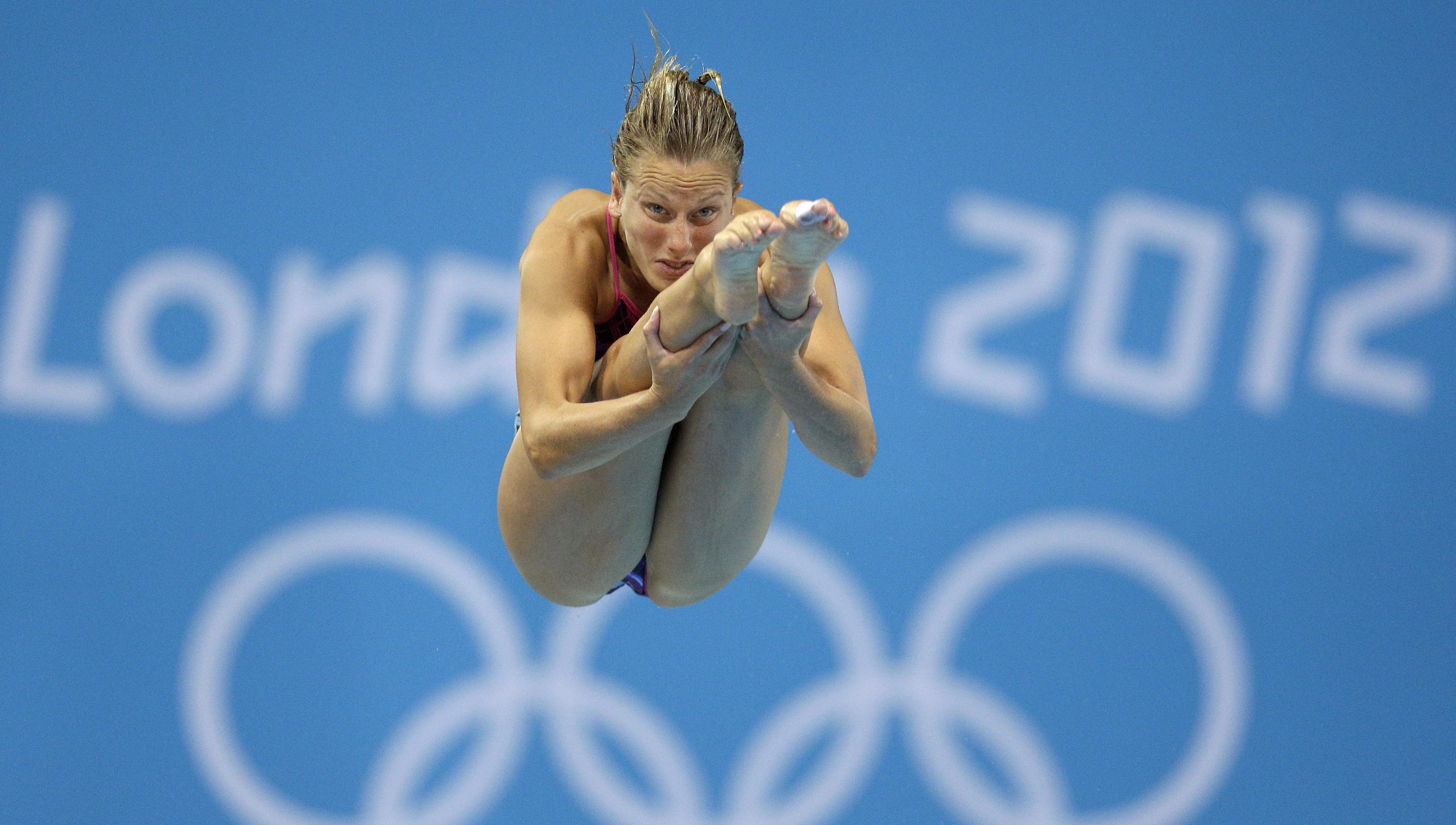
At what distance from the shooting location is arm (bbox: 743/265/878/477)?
2.40m

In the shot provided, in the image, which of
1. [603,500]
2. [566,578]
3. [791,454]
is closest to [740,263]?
[603,500]

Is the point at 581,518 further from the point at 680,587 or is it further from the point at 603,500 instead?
the point at 680,587

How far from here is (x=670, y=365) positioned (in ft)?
7.98

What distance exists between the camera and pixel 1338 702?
5.12m

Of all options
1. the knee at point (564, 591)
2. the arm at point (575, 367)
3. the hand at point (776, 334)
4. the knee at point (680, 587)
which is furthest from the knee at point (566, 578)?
the hand at point (776, 334)

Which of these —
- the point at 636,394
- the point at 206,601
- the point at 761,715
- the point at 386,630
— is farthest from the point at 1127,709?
the point at 206,601

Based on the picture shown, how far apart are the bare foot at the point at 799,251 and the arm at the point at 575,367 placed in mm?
148

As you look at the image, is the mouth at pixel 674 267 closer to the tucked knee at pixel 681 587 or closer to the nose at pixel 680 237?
the nose at pixel 680 237

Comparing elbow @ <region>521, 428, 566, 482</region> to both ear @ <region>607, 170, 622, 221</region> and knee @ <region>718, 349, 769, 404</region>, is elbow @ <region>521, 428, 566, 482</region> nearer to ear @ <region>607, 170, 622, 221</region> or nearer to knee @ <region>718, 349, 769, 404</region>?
knee @ <region>718, 349, 769, 404</region>

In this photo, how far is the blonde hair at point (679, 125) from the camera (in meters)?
2.61

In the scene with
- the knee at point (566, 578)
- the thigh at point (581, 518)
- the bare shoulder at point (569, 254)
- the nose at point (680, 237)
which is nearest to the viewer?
the nose at point (680, 237)

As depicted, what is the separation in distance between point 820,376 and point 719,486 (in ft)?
1.22

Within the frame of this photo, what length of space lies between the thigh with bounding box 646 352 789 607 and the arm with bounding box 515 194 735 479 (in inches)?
5.9

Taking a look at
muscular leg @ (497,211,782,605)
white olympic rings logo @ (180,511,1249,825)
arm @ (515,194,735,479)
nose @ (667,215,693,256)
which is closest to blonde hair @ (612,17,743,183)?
nose @ (667,215,693,256)
